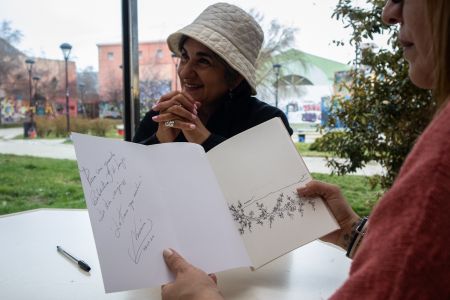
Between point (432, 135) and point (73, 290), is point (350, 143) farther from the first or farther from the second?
point (432, 135)

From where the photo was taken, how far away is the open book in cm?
63

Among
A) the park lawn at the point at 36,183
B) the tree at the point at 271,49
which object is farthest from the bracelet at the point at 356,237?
the park lawn at the point at 36,183

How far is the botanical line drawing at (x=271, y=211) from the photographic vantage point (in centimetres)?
75

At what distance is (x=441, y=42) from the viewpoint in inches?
Answer: 14.4

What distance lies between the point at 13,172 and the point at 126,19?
1.40m

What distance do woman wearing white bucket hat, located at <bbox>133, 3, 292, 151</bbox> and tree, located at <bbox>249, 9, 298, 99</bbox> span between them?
40.1 inches

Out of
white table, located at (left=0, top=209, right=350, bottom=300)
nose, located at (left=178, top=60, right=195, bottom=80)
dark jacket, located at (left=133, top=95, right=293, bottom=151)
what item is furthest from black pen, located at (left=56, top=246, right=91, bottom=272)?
nose, located at (left=178, top=60, right=195, bottom=80)

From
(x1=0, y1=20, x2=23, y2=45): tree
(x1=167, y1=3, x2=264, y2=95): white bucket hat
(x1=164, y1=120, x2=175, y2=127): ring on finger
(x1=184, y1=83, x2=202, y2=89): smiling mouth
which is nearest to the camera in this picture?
(x1=164, y1=120, x2=175, y2=127): ring on finger

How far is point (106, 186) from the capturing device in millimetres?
673

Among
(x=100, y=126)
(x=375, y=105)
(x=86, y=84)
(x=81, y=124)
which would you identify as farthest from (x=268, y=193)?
(x=86, y=84)

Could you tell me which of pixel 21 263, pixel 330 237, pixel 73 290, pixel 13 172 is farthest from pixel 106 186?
pixel 13 172

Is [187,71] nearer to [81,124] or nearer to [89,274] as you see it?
[89,274]
